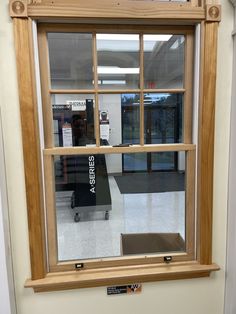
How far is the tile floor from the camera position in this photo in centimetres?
165

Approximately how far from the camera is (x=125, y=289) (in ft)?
4.79

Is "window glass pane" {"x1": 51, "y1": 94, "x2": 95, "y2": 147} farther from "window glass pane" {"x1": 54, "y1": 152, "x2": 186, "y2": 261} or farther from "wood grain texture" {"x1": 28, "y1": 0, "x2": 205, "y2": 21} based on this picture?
"wood grain texture" {"x1": 28, "y1": 0, "x2": 205, "y2": 21}

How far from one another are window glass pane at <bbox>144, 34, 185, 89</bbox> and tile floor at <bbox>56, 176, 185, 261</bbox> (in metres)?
0.76

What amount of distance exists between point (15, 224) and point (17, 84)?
0.80m

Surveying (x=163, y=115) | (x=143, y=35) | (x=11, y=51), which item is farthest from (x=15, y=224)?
(x=143, y=35)

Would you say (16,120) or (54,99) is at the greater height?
(54,99)

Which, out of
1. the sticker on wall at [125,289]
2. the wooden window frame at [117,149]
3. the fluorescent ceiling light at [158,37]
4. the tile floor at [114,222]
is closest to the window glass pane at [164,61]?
the fluorescent ceiling light at [158,37]

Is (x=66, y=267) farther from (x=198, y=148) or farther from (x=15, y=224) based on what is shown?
(x=198, y=148)

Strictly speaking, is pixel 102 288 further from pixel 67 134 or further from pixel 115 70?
pixel 115 70

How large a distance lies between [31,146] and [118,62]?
744 mm

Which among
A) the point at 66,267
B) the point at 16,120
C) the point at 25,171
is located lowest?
the point at 66,267

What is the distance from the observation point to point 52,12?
1.21 m

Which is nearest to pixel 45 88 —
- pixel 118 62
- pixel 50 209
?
pixel 118 62

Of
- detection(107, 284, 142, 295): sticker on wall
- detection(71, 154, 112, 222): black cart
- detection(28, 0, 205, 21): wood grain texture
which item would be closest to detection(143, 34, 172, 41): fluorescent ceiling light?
detection(28, 0, 205, 21): wood grain texture
